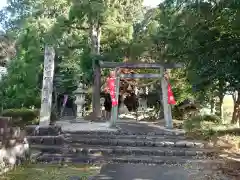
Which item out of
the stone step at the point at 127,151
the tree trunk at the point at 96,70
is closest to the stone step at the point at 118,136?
the stone step at the point at 127,151

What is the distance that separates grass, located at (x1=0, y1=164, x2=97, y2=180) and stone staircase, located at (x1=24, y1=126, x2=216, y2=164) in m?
0.73

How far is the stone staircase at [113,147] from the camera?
9.24 m

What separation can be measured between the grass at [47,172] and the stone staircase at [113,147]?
2.40ft

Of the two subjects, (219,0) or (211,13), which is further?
(211,13)

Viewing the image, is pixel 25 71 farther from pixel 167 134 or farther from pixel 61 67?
pixel 167 134

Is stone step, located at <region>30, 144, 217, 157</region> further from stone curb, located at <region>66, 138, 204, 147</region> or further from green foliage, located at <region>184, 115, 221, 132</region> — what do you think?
green foliage, located at <region>184, 115, 221, 132</region>

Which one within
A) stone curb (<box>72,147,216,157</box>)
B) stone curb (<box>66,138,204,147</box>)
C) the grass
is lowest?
the grass

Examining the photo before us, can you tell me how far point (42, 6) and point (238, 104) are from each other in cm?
1185

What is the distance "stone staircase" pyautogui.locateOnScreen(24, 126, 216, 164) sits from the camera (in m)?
9.24

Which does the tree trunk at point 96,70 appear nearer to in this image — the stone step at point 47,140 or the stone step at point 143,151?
the stone step at point 47,140

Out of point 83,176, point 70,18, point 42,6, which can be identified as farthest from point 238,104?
point 42,6

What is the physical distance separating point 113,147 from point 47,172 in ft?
11.0

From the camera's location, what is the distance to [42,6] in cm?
1992

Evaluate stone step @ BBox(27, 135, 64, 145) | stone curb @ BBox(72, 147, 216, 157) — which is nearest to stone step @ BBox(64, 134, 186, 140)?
stone step @ BBox(27, 135, 64, 145)
